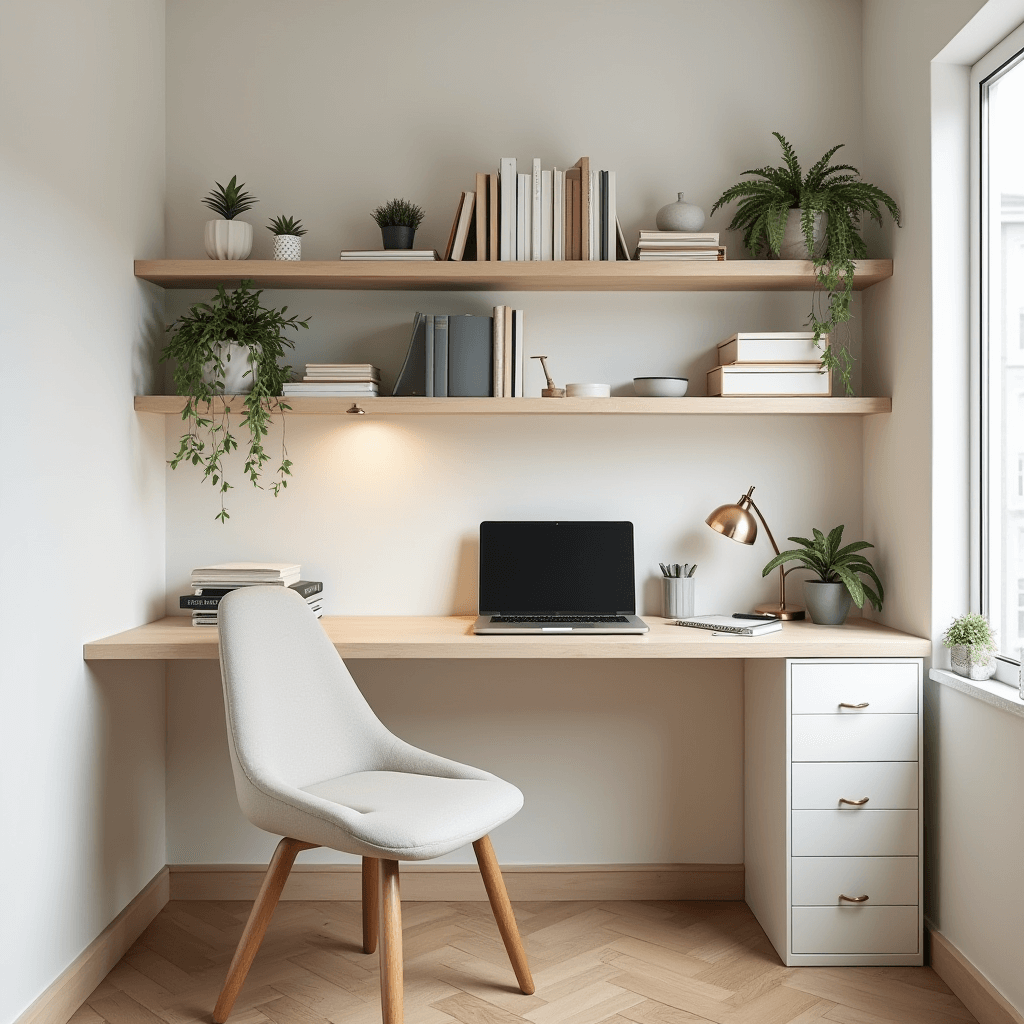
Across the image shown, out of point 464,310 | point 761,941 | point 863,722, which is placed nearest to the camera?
point 863,722

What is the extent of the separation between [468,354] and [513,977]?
5.33 feet

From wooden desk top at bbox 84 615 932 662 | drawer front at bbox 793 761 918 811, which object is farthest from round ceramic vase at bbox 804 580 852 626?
drawer front at bbox 793 761 918 811

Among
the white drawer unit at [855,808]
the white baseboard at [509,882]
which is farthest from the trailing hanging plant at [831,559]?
the white baseboard at [509,882]

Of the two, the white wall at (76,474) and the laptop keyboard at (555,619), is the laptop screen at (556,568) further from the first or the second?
the white wall at (76,474)

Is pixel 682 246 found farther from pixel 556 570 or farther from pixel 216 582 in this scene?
pixel 216 582

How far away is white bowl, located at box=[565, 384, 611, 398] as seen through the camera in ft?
8.76

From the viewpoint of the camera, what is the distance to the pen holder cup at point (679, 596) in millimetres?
2818

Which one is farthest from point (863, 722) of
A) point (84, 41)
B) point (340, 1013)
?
point (84, 41)

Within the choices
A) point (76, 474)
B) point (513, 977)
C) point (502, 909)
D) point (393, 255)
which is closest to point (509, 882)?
point (513, 977)

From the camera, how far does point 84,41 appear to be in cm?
232

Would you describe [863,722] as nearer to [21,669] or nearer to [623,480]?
[623,480]

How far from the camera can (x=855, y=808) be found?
7.91ft

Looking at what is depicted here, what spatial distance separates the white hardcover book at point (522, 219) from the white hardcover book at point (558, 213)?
7 cm

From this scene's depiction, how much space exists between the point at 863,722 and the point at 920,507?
1.89ft
